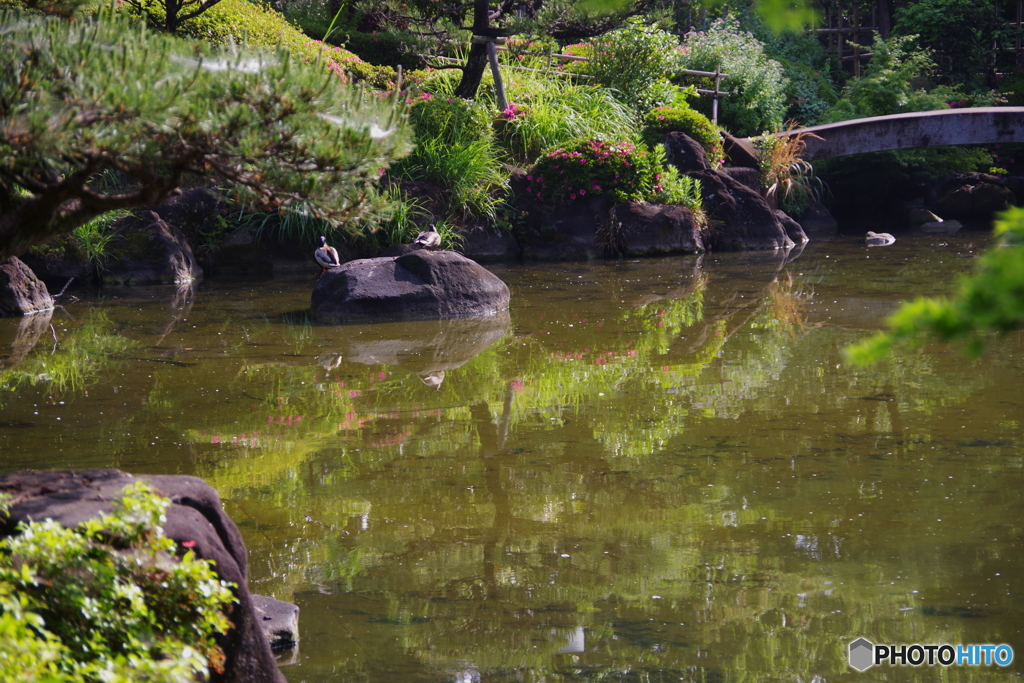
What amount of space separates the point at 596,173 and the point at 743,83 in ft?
19.7

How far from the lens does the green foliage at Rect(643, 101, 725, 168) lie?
51.0 feet

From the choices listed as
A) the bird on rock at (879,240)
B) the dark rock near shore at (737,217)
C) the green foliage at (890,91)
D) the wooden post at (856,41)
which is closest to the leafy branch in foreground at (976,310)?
the dark rock near shore at (737,217)

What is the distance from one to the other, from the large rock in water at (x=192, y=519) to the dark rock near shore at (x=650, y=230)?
36.9 feet

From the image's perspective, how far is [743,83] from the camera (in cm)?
1814

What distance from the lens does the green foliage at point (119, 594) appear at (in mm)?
2123

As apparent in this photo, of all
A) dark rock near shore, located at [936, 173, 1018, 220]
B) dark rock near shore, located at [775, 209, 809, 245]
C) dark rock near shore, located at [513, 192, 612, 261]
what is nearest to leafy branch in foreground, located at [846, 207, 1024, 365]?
dark rock near shore, located at [513, 192, 612, 261]

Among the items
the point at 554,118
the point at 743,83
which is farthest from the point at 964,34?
the point at 554,118

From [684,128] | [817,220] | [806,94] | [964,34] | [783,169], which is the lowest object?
[817,220]

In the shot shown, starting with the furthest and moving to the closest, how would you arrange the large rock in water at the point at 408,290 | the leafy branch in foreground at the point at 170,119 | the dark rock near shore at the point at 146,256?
the dark rock near shore at the point at 146,256 < the large rock in water at the point at 408,290 < the leafy branch in foreground at the point at 170,119

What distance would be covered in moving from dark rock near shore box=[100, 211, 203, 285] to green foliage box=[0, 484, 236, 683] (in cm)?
996

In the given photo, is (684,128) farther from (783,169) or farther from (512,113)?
(512,113)

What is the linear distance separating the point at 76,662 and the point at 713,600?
83.5 inches

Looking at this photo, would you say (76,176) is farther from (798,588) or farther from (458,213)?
(458,213)

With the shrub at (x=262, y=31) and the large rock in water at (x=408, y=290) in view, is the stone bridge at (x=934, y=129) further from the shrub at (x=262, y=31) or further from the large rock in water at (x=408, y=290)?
→ the large rock in water at (x=408, y=290)
